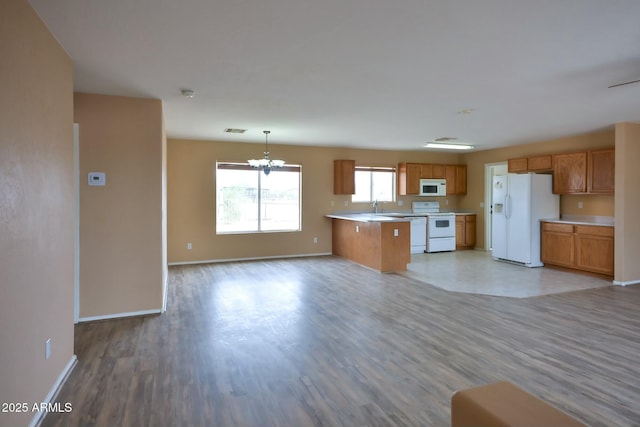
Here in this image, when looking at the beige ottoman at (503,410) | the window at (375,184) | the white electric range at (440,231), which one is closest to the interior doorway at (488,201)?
the white electric range at (440,231)

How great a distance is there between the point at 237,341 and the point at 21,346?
1731 mm

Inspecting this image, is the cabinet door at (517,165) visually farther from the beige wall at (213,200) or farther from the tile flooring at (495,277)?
the beige wall at (213,200)

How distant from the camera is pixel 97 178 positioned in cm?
399

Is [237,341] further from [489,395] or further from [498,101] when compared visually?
[498,101]

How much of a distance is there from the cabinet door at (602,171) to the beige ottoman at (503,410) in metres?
6.21

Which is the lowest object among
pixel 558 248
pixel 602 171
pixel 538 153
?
pixel 558 248

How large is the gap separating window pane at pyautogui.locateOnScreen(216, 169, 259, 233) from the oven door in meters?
3.99

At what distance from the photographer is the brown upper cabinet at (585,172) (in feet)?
20.2

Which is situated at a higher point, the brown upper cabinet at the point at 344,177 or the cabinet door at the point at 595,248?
the brown upper cabinet at the point at 344,177

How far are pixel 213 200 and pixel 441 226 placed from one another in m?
5.19

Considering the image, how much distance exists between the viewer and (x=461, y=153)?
9.63 metres

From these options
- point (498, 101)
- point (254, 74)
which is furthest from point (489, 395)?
point (498, 101)

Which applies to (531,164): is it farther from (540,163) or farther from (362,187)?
(362,187)

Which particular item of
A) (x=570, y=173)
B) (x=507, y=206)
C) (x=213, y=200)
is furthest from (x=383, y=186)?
(x=213, y=200)
